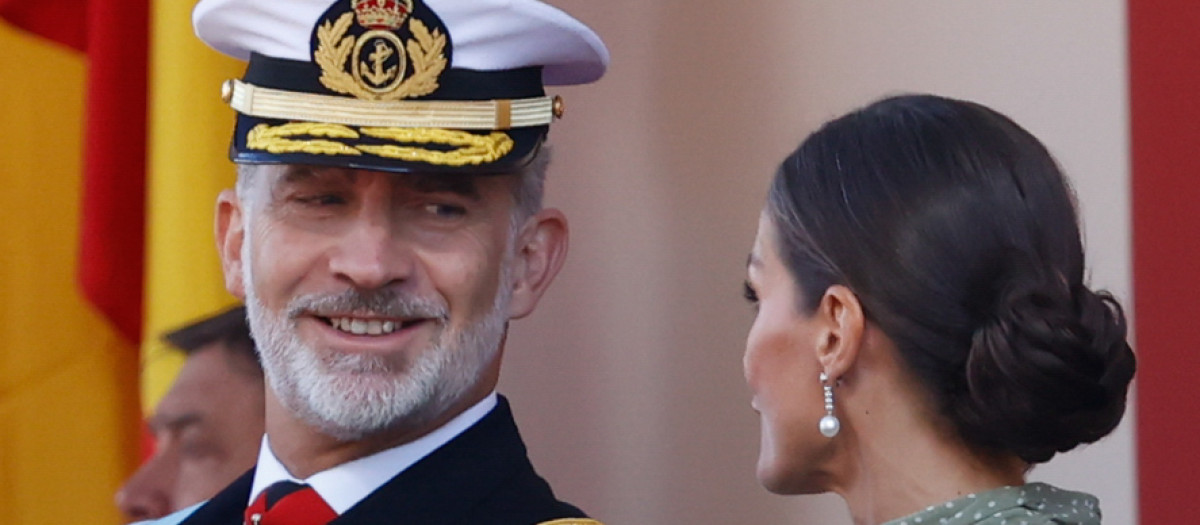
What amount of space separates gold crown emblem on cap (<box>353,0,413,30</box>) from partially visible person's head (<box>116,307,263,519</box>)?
427mm

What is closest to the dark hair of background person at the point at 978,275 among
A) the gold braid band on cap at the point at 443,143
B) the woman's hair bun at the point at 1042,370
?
the woman's hair bun at the point at 1042,370

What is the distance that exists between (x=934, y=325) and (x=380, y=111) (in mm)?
569

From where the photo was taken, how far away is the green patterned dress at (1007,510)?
1.18 metres

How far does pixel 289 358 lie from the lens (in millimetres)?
1530

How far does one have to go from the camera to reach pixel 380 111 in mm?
1519

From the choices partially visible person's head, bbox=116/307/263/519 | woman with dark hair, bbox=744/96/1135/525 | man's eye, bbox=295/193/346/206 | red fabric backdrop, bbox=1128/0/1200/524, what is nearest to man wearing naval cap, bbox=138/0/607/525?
man's eye, bbox=295/193/346/206

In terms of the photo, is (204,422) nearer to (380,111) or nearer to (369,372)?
(369,372)

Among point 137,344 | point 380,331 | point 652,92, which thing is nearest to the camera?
point 380,331

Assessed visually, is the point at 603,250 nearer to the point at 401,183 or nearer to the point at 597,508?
the point at 597,508

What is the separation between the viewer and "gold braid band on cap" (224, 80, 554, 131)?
59.7 inches

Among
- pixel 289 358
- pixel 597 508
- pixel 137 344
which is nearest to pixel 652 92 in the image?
pixel 597 508

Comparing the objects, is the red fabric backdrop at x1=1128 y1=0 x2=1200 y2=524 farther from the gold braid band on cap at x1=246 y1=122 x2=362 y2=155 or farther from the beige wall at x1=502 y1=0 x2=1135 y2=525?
the gold braid band on cap at x1=246 y1=122 x2=362 y2=155

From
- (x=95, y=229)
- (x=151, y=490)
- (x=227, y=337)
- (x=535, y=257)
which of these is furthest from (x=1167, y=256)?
(x=95, y=229)

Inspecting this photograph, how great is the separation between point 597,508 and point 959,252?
4.01ft
